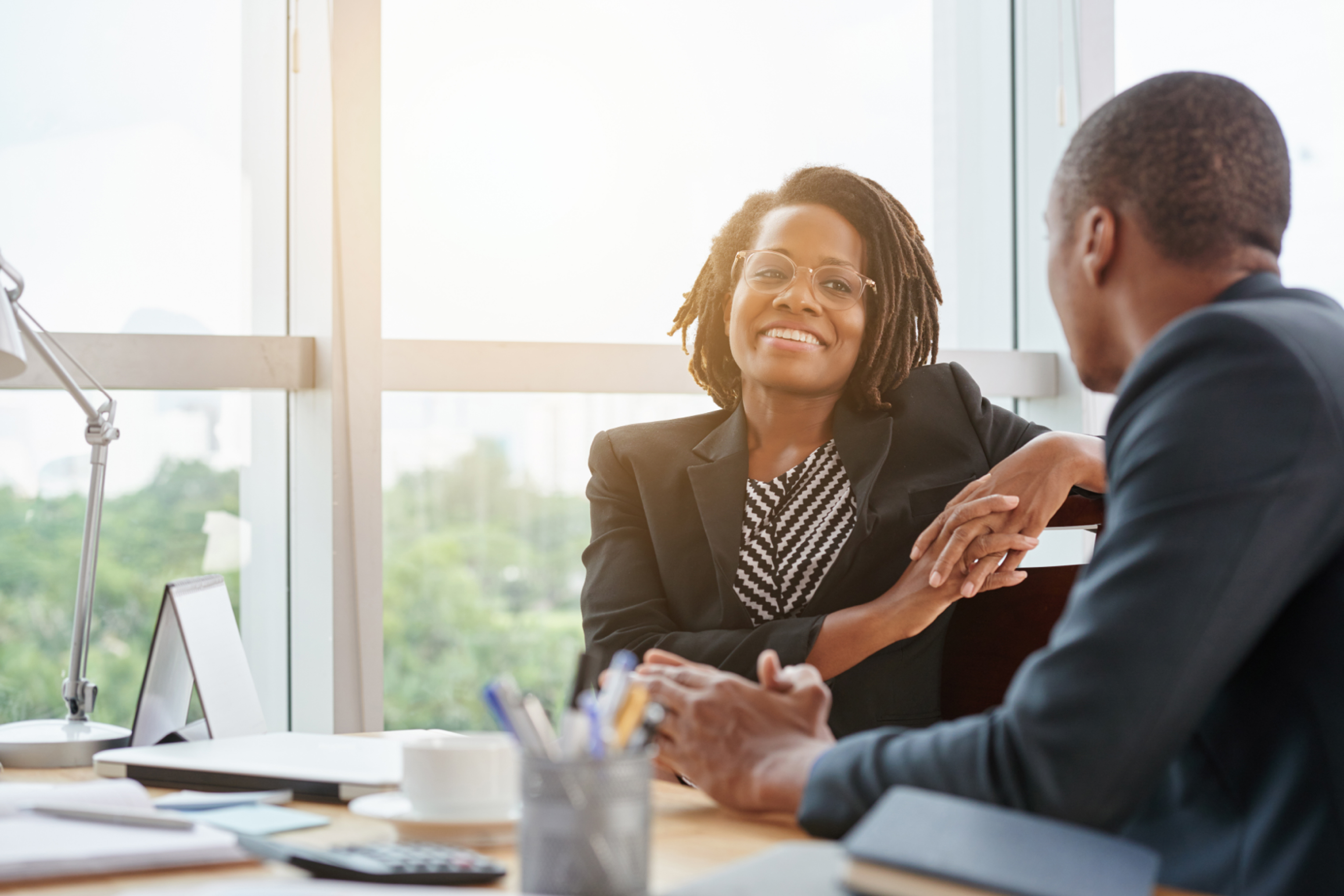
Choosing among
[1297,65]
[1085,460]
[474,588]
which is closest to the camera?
[1085,460]

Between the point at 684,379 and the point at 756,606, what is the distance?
80 centimetres

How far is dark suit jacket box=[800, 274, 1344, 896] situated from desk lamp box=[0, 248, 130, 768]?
100 cm

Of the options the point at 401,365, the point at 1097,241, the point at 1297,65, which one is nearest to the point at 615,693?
the point at 1097,241

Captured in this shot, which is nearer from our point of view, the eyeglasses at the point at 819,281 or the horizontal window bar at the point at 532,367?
the eyeglasses at the point at 819,281

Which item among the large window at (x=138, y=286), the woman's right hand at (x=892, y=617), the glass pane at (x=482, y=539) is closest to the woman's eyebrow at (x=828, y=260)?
the woman's right hand at (x=892, y=617)

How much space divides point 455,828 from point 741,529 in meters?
0.88

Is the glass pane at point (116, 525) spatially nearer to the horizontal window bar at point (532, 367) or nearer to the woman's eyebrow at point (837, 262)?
the horizontal window bar at point (532, 367)

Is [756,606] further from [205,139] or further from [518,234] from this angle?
[205,139]

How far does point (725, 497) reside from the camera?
66.8 inches

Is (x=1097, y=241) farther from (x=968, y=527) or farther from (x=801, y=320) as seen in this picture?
(x=801, y=320)

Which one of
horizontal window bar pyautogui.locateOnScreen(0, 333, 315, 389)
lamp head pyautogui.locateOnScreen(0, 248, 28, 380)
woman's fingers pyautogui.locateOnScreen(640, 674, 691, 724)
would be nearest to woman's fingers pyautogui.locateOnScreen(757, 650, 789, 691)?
woman's fingers pyautogui.locateOnScreen(640, 674, 691, 724)

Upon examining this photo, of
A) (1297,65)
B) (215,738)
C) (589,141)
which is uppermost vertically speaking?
(1297,65)

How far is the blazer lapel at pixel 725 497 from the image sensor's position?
1.64 meters

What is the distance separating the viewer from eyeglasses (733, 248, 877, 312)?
5.57 ft
